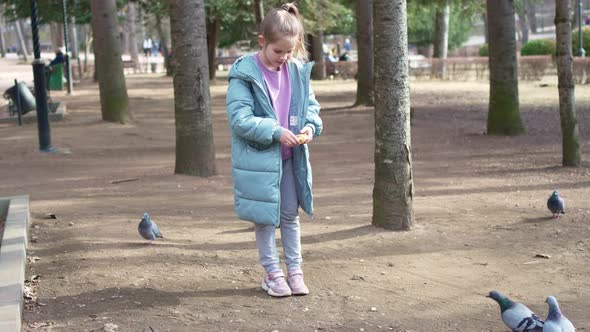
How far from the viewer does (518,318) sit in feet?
14.3

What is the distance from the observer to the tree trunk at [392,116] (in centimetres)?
686

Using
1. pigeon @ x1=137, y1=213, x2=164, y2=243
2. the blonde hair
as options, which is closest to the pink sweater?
the blonde hair

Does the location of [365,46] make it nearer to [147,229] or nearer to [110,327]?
[147,229]

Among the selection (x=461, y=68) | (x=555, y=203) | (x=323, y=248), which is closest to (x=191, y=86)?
(x=323, y=248)

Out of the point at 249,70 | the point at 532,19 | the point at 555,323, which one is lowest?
the point at 555,323

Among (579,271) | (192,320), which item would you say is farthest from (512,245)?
(192,320)

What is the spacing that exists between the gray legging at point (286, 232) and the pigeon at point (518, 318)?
4.17 feet

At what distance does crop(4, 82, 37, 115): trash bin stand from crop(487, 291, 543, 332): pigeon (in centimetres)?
1568

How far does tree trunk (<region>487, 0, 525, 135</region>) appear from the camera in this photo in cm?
1425

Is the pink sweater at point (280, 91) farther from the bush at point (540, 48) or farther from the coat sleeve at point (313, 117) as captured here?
the bush at point (540, 48)

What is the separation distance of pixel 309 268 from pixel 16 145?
33.8 ft

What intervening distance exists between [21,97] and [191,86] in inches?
399

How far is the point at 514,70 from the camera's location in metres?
14.5

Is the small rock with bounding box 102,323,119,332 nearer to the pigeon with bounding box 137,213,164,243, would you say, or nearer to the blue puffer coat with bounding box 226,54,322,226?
the blue puffer coat with bounding box 226,54,322,226
